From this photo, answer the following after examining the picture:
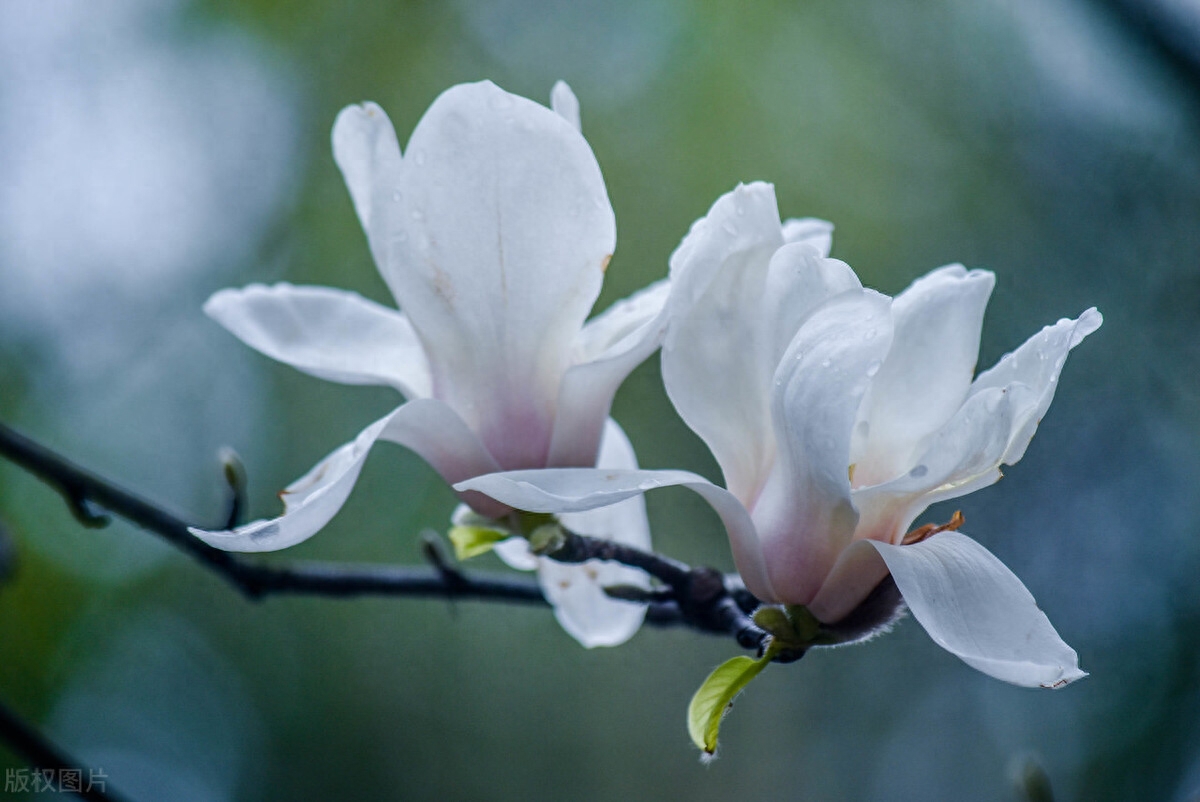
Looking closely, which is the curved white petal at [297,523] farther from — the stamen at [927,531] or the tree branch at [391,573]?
the stamen at [927,531]

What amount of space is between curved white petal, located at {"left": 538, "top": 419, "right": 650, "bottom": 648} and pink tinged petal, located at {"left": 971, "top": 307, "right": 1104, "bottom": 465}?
0.33 metres

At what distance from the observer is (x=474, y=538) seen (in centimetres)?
73

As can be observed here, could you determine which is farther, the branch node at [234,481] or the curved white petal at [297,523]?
the branch node at [234,481]

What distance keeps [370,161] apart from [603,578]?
1.26 feet

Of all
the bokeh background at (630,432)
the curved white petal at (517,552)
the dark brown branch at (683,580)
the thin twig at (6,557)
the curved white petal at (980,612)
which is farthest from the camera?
the bokeh background at (630,432)

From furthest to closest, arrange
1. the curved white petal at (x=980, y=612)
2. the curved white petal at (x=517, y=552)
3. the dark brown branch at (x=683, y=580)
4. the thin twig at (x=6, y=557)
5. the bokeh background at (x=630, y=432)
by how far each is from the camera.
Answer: the bokeh background at (x=630, y=432) → the thin twig at (x=6, y=557) → the curved white petal at (x=517, y=552) → the dark brown branch at (x=683, y=580) → the curved white petal at (x=980, y=612)

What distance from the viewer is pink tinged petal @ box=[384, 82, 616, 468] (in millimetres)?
587

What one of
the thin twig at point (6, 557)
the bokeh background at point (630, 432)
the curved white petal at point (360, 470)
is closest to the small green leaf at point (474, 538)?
the curved white petal at point (360, 470)

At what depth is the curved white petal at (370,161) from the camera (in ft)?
2.05

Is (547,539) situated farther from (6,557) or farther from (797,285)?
(6,557)

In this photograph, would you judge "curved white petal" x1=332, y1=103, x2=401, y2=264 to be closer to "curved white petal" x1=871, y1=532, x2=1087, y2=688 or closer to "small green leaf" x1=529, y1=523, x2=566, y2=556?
"small green leaf" x1=529, y1=523, x2=566, y2=556

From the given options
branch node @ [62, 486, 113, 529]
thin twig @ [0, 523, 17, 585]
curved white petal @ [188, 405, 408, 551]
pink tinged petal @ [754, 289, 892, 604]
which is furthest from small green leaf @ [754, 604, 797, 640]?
thin twig @ [0, 523, 17, 585]

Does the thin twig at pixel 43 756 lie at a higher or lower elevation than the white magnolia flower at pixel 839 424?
lower

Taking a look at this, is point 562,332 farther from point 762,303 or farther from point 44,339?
point 44,339
